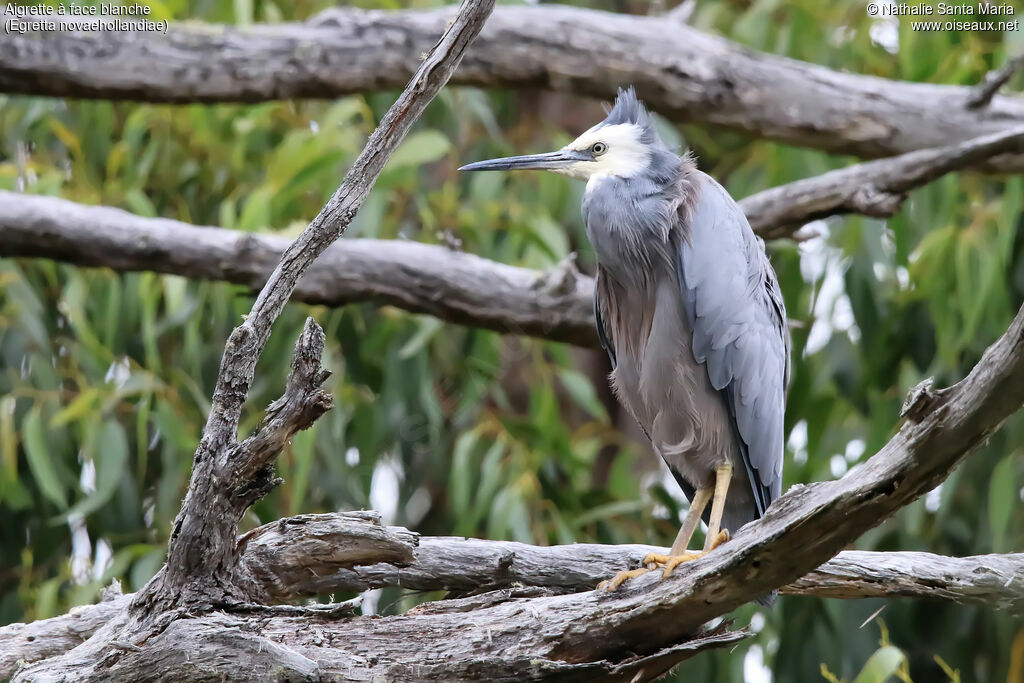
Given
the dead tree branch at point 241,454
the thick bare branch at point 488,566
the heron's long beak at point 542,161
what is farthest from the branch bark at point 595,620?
the heron's long beak at point 542,161

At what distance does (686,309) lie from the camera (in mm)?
2141

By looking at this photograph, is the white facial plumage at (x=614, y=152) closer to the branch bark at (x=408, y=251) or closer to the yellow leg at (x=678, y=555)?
the branch bark at (x=408, y=251)

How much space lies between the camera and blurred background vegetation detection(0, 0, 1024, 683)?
310 centimetres

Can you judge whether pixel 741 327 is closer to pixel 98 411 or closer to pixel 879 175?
pixel 879 175

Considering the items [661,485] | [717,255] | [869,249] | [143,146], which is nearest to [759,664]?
[661,485]

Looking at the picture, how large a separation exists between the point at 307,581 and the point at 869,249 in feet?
6.91

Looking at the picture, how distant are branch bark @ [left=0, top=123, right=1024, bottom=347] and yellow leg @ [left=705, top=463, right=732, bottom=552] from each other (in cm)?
77

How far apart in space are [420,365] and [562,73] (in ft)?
3.03

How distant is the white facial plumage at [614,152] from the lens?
224 centimetres

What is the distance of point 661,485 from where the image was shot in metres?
3.32

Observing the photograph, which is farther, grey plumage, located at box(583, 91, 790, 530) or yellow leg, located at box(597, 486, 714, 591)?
grey plumage, located at box(583, 91, 790, 530)

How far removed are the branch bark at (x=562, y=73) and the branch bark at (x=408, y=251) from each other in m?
0.39

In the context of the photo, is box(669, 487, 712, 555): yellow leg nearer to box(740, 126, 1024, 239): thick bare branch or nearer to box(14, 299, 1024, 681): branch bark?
box(14, 299, 1024, 681): branch bark

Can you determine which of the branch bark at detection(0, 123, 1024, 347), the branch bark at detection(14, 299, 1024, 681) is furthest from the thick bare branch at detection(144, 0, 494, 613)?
the branch bark at detection(0, 123, 1024, 347)
